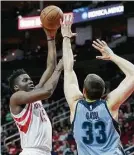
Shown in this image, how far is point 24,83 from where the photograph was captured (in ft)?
15.7

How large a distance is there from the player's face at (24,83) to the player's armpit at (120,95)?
1336mm

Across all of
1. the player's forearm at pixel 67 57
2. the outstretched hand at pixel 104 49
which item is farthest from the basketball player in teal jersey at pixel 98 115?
the player's forearm at pixel 67 57

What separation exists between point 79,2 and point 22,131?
1871cm

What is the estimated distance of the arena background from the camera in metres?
14.7

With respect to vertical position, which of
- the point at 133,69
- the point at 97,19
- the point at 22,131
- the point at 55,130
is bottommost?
the point at 55,130

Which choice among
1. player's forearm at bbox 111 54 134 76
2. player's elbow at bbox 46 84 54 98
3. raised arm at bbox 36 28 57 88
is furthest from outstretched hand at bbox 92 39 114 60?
raised arm at bbox 36 28 57 88

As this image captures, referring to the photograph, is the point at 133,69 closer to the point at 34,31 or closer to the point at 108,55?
the point at 108,55

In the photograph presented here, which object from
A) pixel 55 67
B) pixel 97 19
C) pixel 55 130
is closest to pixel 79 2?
pixel 97 19

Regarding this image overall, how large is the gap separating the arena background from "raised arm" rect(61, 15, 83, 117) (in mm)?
8521

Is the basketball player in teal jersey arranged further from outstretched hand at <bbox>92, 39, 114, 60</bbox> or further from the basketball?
the basketball

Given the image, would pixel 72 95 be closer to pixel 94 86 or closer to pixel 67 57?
pixel 94 86

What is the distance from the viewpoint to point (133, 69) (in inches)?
144

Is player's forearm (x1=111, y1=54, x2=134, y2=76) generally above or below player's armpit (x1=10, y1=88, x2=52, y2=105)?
above

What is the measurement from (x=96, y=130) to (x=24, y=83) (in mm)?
1388
